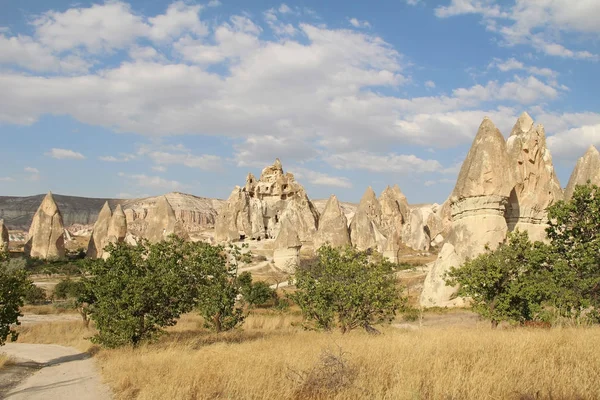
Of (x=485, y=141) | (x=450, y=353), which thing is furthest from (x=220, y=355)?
(x=485, y=141)

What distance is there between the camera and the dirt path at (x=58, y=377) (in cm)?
686

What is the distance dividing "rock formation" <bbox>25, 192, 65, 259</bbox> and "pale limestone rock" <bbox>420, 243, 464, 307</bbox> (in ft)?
127

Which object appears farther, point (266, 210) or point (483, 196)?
point (266, 210)

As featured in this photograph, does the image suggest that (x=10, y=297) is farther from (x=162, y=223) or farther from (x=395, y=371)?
(x=162, y=223)

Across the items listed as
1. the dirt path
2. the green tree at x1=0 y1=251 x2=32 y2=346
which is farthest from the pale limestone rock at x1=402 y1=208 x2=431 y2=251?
the green tree at x1=0 y1=251 x2=32 y2=346

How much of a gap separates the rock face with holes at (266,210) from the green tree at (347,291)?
128 feet

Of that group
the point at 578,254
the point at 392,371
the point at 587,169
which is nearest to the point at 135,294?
the point at 392,371

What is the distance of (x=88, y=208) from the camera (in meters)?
145

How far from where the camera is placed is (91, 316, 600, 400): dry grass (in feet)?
16.7

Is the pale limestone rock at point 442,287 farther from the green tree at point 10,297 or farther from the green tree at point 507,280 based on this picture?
the green tree at point 10,297

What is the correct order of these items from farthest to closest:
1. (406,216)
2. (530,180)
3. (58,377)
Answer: (406,216)
(530,180)
(58,377)

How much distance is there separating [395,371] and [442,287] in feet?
41.9

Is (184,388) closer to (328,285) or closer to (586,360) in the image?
(586,360)

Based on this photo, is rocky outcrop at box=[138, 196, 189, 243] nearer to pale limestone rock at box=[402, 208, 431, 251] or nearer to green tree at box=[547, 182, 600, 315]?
pale limestone rock at box=[402, 208, 431, 251]
